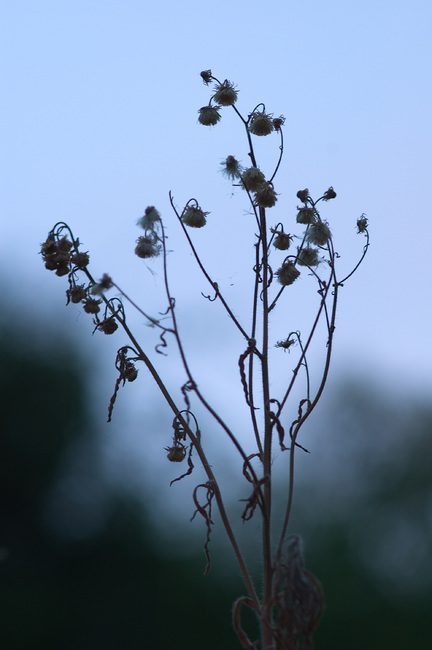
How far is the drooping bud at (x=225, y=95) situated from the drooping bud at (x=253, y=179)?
20cm

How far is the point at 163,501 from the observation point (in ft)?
48.0

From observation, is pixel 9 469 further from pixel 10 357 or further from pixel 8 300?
pixel 8 300

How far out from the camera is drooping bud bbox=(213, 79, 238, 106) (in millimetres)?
1789

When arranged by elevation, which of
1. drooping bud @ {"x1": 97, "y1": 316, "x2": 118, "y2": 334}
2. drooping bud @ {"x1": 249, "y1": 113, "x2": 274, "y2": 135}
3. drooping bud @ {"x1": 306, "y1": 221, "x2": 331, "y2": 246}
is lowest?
drooping bud @ {"x1": 97, "y1": 316, "x2": 118, "y2": 334}

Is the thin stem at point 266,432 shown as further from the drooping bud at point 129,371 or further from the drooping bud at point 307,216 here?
the drooping bud at point 129,371

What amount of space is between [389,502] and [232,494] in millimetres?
6062

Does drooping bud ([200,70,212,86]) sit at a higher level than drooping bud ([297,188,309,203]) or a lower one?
higher

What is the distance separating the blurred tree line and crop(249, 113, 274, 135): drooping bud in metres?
11.5

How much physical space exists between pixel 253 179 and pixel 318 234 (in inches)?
7.9

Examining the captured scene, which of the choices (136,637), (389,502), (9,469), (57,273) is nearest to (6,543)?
(9,469)

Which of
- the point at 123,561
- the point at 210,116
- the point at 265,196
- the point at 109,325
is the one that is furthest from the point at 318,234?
the point at 123,561

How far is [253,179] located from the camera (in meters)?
1.69

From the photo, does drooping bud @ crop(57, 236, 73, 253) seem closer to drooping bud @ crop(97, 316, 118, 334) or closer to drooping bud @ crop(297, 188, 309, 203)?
drooping bud @ crop(97, 316, 118, 334)

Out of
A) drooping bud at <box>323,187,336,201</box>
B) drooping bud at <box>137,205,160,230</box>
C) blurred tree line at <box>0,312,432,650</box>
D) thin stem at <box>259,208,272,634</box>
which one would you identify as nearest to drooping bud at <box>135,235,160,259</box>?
drooping bud at <box>137,205,160,230</box>
